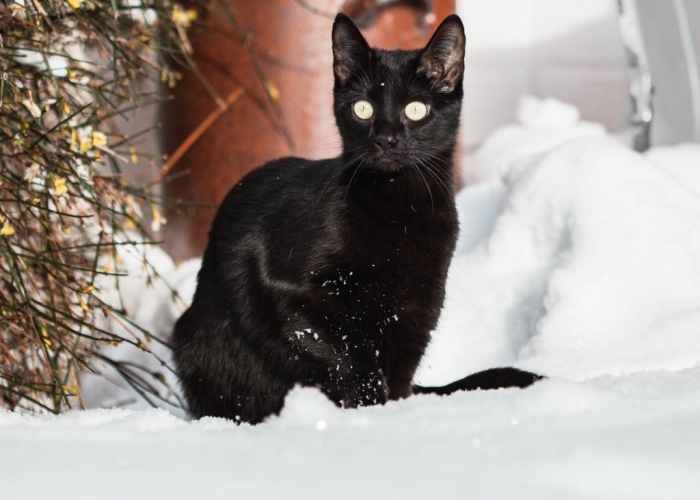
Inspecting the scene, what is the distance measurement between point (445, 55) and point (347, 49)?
0.63 ft

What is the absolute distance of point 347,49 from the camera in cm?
181

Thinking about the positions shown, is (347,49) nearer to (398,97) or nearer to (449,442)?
(398,97)

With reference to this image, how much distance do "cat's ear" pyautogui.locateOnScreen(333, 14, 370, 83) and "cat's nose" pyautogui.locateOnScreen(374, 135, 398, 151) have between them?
0.20 m

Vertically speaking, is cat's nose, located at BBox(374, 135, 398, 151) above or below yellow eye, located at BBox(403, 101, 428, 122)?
below

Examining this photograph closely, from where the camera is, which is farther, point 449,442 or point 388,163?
point 388,163

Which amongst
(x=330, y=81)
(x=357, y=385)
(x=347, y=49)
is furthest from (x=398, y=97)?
(x=330, y=81)

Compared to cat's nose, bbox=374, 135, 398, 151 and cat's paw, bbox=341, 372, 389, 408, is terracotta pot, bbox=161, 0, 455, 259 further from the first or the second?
cat's paw, bbox=341, 372, 389, 408

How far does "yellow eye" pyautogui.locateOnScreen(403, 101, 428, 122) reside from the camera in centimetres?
172

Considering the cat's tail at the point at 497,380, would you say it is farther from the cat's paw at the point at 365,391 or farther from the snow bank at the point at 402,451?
the snow bank at the point at 402,451

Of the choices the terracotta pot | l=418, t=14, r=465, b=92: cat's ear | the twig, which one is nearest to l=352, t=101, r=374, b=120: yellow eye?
l=418, t=14, r=465, b=92: cat's ear

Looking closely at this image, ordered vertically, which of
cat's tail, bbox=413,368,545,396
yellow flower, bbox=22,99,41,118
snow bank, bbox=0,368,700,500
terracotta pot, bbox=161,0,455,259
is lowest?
snow bank, bbox=0,368,700,500

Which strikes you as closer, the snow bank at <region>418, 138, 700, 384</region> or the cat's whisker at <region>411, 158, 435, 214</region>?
the cat's whisker at <region>411, 158, 435, 214</region>

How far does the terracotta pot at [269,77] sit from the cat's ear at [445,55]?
1.13 m

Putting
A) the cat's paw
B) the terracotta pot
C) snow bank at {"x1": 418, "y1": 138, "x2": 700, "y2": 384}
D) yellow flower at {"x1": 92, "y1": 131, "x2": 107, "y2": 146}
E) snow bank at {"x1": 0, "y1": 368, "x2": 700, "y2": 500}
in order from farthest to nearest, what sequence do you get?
the terracotta pot, snow bank at {"x1": 418, "y1": 138, "x2": 700, "y2": 384}, yellow flower at {"x1": 92, "y1": 131, "x2": 107, "y2": 146}, the cat's paw, snow bank at {"x1": 0, "y1": 368, "x2": 700, "y2": 500}
